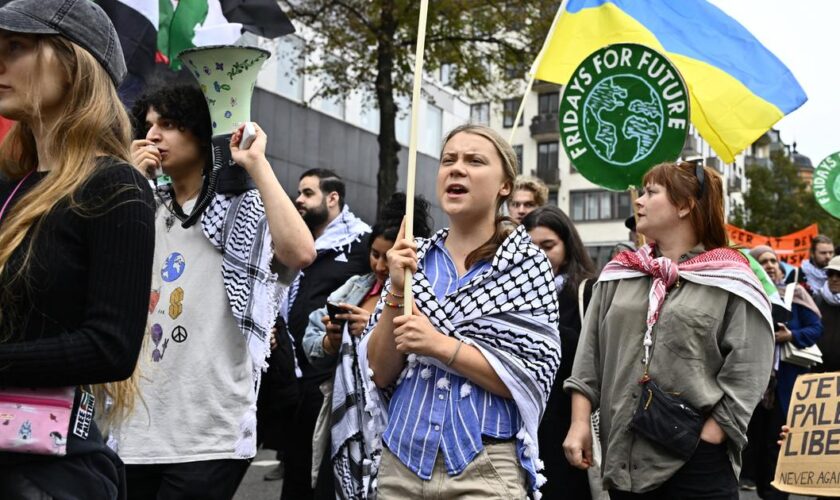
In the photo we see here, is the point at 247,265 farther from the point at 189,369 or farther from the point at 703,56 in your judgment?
the point at 703,56

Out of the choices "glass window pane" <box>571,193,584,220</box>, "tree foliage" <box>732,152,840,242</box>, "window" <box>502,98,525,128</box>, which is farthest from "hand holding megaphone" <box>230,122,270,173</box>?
"glass window pane" <box>571,193,584,220</box>

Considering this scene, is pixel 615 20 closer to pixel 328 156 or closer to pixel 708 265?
pixel 708 265

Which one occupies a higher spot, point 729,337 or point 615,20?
point 615,20

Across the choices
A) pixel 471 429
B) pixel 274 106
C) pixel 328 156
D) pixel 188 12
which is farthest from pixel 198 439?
pixel 328 156

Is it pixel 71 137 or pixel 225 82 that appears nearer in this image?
pixel 71 137

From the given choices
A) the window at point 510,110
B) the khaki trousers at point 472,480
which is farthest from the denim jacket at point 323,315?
the window at point 510,110

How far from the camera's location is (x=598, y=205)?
5584 centimetres

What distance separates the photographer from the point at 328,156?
2552 cm

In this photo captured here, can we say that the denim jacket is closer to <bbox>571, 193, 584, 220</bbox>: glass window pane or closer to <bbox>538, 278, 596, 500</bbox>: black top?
<bbox>538, 278, 596, 500</bbox>: black top

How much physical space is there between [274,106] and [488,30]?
692cm

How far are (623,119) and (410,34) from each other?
1218cm

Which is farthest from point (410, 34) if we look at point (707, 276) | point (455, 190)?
point (455, 190)

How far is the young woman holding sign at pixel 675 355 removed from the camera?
386cm

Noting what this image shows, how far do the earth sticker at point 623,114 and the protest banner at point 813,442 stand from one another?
1.41 m
